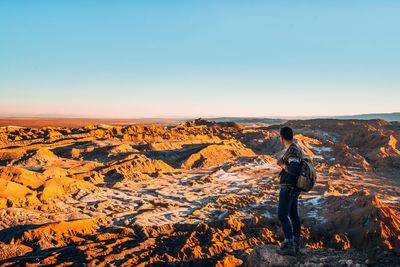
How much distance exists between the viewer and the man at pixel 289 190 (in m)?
4.37

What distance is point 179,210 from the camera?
10922 mm

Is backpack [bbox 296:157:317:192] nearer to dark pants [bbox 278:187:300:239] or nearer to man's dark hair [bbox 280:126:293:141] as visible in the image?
dark pants [bbox 278:187:300:239]

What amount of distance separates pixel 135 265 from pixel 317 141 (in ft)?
70.5

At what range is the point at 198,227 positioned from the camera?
362 inches

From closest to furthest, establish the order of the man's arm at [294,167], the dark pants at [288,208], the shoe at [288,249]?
the man's arm at [294,167], the dark pants at [288,208], the shoe at [288,249]

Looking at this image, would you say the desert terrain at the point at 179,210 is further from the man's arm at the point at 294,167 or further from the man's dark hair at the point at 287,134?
the man's dark hair at the point at 287,134

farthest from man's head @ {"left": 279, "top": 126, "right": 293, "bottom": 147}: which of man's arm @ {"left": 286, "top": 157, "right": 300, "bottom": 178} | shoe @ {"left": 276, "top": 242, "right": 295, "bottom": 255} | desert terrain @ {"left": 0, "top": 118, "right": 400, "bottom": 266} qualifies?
desert terrain @ {"left": 0, "top": 118, "right": 400, "bottom": 266}

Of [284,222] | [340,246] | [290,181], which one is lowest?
[340,246]

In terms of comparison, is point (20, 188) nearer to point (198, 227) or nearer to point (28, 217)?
point (28, 217)

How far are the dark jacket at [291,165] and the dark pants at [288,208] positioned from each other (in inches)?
4.0

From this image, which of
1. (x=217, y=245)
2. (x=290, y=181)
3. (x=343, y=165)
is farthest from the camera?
(x=343, y=165)

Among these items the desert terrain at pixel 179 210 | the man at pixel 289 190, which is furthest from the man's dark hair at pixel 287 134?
the desert terrain at pixel 179 210

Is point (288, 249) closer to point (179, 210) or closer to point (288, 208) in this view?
point (288, 208)

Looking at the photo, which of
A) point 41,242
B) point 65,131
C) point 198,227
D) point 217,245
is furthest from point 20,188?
point 65,131
